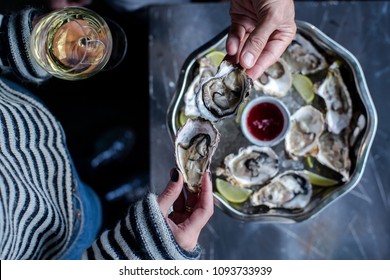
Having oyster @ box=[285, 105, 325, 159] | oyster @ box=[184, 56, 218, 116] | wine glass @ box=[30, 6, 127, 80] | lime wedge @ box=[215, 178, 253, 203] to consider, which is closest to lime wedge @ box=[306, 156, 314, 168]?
oyster @ box=[285, 105, 325, 159]

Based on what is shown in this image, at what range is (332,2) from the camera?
0.86 meters

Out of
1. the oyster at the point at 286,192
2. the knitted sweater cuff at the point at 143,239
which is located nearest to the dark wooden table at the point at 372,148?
the oyster at the point at 286,192

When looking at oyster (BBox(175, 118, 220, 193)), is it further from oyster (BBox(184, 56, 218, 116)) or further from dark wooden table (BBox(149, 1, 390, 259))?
dark wooden table (BBox(149, 1, 390, 259))

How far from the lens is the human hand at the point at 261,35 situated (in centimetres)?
67

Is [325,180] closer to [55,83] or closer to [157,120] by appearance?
[157,120]

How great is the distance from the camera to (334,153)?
30.7 inches

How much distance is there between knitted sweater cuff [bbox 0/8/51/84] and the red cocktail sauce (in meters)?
0.36

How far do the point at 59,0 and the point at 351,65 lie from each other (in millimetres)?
482

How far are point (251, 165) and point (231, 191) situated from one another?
6cm

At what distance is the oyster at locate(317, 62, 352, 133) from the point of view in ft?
2.52

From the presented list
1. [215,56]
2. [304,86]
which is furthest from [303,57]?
[215,56]

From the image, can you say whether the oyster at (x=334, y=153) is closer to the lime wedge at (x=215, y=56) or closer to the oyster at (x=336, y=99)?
the oyster at (x=336, y=99)

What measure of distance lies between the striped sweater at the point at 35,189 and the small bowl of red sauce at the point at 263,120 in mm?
219

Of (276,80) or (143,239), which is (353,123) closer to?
(276,80)
